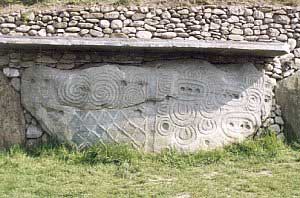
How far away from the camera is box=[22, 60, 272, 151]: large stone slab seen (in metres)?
8.56

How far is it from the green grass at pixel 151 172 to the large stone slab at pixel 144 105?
22cm

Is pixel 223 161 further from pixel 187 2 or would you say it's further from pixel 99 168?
pixel 187 2

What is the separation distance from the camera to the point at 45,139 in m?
8.86

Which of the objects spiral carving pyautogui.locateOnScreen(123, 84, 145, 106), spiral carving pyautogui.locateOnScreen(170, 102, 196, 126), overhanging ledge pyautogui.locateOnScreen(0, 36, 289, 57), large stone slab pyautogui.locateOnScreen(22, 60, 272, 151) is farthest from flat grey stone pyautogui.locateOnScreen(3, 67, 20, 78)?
spiral carving pyautogui.locateOnScreen(170, 102, 196, 126)

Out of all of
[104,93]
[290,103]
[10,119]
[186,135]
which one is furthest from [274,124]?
[10,119]

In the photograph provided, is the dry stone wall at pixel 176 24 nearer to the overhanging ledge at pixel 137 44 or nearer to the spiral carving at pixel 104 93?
the overhanging ledge at pixel 137 44

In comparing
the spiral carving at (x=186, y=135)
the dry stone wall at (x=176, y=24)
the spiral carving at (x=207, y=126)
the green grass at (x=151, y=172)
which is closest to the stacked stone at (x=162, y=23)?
the dry stone wall at (x=176, y=24)

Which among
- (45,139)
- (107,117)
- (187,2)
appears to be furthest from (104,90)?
(187,2)

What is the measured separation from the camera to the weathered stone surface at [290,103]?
913 centimetres

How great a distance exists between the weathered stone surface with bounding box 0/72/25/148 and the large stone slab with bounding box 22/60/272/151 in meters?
0.18

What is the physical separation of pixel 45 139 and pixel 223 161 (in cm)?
266

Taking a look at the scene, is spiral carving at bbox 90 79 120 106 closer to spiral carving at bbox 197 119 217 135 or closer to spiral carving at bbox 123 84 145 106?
spiral carving at bbox 123 84 145 106

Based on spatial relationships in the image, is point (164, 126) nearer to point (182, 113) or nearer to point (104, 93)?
point (182, 113)

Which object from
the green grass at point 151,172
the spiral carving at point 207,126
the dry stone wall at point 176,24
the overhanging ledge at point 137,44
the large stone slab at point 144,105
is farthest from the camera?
the dry stone wall at point 176,24
